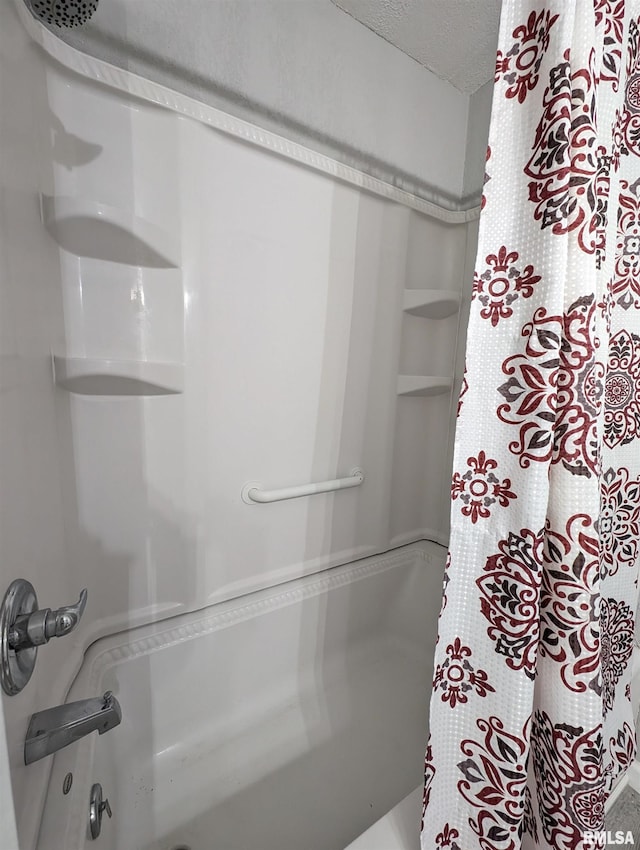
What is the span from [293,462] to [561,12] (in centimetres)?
105

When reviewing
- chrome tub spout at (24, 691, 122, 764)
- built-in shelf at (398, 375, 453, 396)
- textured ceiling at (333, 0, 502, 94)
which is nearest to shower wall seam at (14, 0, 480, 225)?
textured ceiling at (333, 0, 502, 94)

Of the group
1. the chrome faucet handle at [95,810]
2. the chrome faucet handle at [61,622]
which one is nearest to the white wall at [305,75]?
the chrome faucet handle at [61,622]

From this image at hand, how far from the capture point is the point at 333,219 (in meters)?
1.21

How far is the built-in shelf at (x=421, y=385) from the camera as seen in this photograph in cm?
148

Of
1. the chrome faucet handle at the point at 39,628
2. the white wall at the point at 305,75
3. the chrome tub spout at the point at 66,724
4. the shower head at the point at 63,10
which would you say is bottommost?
the chrome tub spout at the point at 66,724

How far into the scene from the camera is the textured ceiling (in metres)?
1.17

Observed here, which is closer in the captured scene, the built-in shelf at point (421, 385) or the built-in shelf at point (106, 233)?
the built-in shelf at point (106, 233)

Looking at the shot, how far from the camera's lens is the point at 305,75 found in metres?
1.13

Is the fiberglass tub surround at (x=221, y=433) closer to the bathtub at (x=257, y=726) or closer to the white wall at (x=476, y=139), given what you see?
the bathtub at (x=257, y=726)

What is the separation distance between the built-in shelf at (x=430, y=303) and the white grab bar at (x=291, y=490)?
655 mm

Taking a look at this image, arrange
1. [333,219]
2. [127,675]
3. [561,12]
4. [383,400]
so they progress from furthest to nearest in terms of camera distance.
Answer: [383,400] < [333,219] < [127,675] < [561,12]

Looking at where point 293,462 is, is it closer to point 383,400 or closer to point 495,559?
point 383,400

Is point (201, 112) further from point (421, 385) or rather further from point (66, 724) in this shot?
point (66, 724)

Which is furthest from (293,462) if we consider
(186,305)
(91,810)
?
(91,810)
